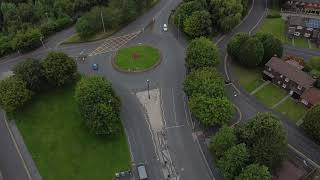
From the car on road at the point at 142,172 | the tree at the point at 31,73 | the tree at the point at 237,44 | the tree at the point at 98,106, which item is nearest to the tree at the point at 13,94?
the tree at the point at 31,73

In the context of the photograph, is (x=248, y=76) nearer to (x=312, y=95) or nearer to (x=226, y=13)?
(x=312, y=95)

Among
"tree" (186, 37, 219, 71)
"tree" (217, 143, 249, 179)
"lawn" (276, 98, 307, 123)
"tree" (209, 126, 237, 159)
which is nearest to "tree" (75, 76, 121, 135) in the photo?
"tree" (186, 37, 219, 71)

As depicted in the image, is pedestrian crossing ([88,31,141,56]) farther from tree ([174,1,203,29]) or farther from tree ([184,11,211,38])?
tree ([184,11,211,38])

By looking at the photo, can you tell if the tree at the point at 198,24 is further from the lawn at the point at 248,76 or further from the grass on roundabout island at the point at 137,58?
the lawn at the point at 248,76

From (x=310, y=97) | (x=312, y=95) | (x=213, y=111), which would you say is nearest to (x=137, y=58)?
(x=213, y=111)

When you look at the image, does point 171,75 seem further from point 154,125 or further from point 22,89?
point 22,89

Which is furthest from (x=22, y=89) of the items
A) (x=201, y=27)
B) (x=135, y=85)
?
(x=201, y=27)
